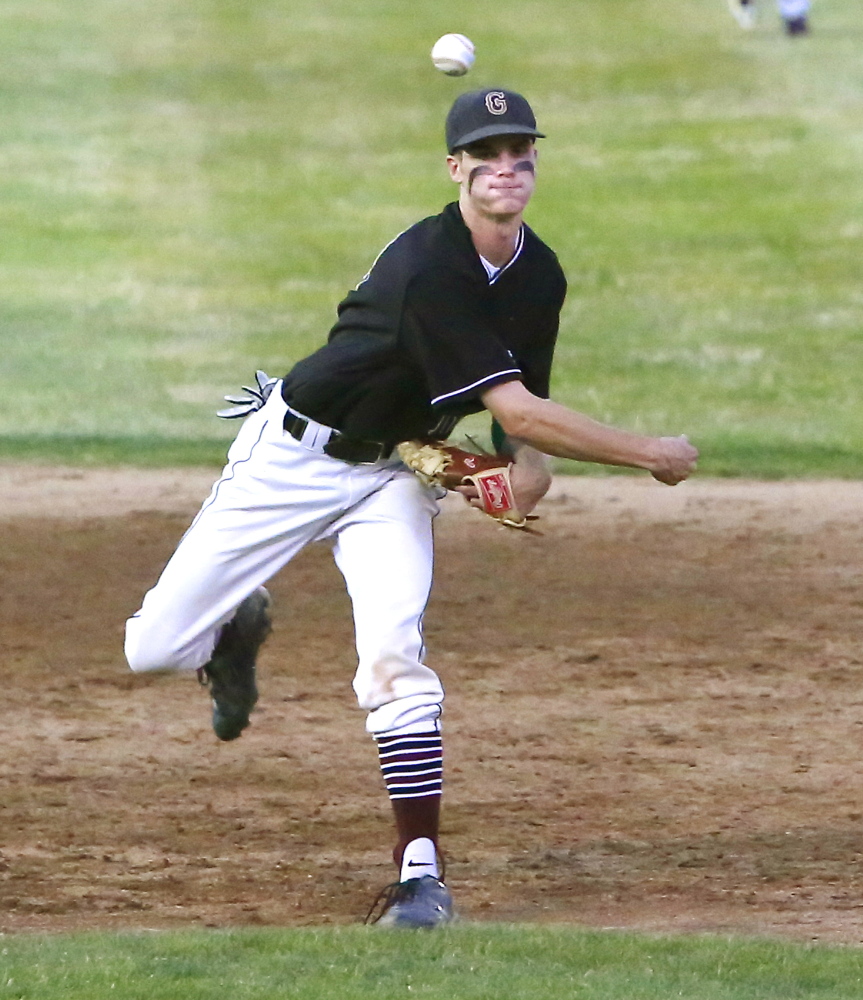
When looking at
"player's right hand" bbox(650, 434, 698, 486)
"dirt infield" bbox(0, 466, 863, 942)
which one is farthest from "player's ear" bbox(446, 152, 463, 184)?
"dirt infield" bbox(0, 466, 863, 942)

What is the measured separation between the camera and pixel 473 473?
4.63 m

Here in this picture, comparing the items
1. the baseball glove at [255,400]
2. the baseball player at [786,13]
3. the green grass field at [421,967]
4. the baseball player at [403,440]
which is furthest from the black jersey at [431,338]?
the baseball player at [786,13]

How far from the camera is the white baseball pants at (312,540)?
464 centimetres

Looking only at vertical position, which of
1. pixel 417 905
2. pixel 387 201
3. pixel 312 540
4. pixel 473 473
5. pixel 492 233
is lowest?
pixel 417 905

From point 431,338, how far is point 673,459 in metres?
0.60

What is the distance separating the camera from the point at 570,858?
522 cm

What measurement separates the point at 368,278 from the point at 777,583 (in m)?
3.75

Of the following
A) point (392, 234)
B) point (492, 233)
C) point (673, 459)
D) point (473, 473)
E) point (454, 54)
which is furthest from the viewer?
point (392, 234)

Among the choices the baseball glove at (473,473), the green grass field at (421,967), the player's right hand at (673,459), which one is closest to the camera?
the green grass field at (421,967)

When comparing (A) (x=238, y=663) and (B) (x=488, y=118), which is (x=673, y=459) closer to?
(B) (x=488, y=118)

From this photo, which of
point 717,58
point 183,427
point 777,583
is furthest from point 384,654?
point 717,58

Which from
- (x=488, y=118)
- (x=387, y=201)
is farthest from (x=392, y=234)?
(x=488, y=118)

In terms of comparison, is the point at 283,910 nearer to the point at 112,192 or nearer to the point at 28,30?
the point at 112,192

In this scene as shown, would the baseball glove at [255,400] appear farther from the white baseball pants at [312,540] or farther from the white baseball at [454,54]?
the white baseball at [454,54]
